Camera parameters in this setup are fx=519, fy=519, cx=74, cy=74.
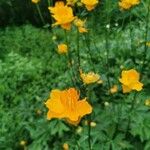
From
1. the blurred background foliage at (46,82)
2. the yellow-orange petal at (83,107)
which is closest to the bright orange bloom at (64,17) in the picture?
the blurred background foliage at (46,82)

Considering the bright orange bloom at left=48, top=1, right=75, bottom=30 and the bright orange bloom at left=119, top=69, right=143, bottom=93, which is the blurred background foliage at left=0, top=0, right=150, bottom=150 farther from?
the bright orange bloom at left=48, top=1, right=75, bottom=30

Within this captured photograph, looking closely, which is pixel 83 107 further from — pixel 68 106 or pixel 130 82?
pixel 130 82

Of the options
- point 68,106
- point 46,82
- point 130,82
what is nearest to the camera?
point 68,106

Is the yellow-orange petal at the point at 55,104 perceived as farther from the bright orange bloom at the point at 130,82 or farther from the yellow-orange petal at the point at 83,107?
the bright orange bloom at the point at 130,82

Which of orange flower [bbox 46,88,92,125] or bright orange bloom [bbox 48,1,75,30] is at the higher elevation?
bright orange bloom [bbox 48,1,75,30]

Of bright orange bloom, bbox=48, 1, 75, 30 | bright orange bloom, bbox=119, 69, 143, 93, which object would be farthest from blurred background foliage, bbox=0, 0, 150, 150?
bright orange bloom, bbox=48, 1, 75, 30

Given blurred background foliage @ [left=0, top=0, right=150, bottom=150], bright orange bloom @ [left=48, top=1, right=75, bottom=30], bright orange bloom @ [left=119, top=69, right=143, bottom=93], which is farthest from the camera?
blurred background foliage @ [left=0, top=0, right=150, bottom=150]

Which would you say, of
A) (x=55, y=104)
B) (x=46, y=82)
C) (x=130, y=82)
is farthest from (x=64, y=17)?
(x=46, y=82)

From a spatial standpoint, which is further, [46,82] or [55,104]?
[46,82]
